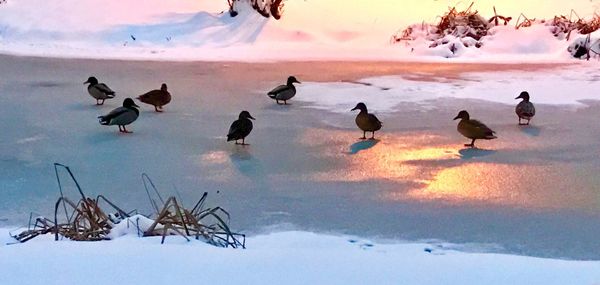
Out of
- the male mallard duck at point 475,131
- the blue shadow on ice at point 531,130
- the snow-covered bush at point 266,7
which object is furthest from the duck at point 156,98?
the snow-covered bush at point 266,7

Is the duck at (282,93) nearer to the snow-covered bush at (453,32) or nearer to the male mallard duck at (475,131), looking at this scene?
the male mallard duck at (475,131)

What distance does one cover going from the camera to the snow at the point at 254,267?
2.18 meters

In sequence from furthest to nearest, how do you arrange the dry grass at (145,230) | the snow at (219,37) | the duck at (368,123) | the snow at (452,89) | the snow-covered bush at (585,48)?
the snow at (219,37) → the snow-covered bush at (585,48) → the snow at (452,89) → the duck at (368,123) → the dry grass at (145,230)

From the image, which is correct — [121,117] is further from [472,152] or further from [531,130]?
[531,130]

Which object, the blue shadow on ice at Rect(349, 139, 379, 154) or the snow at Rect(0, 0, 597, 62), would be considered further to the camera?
the snow at Rect(0, 0, 597, 62)

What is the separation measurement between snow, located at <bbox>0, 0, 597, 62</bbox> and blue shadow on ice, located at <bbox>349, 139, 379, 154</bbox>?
453 centimetres

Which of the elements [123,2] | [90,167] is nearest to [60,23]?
[123,2]

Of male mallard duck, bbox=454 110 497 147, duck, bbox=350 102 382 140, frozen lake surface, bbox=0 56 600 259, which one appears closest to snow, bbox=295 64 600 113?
frozen lake surface, bbox=0 56 600 259

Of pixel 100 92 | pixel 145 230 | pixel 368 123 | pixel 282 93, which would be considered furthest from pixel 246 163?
pixel 100 92

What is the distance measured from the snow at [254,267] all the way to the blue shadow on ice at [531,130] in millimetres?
3161

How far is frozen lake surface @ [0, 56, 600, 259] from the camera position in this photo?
11.9 ft

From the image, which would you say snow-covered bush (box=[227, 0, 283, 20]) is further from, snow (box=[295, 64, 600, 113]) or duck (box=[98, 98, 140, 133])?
duck (box=[98, 98, 140, 133])

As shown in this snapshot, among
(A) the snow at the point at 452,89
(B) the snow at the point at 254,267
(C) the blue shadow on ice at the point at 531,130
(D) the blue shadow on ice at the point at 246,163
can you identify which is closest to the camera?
(B) the snow at the point at 254,267

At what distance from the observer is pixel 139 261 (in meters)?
2.29
